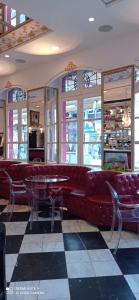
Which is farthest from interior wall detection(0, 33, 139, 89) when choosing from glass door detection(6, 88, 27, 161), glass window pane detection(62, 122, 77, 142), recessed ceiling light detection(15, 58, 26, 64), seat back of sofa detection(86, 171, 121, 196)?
seat back of sofa detection(86, 171, 121, 196)

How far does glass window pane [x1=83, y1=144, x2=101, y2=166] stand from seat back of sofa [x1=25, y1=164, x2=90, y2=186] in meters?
0.43

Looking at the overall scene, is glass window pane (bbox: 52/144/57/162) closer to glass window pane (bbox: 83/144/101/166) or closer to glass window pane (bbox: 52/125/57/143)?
glass window pane (bbox: 52/125/57/143)

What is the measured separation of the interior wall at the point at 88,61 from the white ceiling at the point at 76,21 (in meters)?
0.13

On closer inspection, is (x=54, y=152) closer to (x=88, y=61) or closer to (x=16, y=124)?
(x=16, y=124)

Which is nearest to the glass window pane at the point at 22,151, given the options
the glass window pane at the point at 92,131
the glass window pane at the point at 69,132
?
the glass window pane at the point at 69,132

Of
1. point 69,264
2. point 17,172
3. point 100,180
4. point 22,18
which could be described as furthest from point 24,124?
point 69,264

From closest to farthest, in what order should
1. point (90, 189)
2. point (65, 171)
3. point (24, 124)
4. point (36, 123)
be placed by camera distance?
point (90, 189), point (65, 171), point (36, 123), point (24, 124)

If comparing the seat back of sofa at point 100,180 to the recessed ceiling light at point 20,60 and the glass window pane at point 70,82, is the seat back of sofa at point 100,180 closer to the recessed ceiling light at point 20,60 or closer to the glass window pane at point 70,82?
the glass window pane at point 70,82

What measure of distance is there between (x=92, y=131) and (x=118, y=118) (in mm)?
1001

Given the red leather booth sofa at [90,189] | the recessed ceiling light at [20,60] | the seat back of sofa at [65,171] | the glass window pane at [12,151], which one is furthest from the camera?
the glass window pane at [12,151]

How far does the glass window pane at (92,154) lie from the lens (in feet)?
19.9

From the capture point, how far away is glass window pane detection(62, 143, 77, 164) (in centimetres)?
662

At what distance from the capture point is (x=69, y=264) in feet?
10.1

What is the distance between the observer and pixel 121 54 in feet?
17.4
